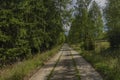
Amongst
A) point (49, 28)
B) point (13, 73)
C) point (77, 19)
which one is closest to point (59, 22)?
point (49, 28)

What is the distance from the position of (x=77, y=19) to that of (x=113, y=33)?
20889 mm

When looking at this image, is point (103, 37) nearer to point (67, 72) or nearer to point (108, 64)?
point (108, 64)

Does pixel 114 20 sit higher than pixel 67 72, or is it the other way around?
pixel 114 20

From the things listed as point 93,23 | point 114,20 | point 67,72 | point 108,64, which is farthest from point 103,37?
point 67,72

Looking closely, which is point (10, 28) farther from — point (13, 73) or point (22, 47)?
point (13, 73)

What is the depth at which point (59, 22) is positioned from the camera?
51.9 meters

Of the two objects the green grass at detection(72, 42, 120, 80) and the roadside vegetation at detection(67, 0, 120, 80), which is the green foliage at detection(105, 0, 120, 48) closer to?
the roadside vegetation at detection(67, 0, 120, 80)

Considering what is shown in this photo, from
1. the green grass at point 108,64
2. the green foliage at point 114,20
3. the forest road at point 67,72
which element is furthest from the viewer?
the green foliage at point 114,20

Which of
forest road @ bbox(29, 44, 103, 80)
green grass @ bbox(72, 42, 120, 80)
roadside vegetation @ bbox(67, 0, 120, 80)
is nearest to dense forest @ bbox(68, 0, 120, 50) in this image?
roadside vegetation @ bbox(67, 0, 120, 80)

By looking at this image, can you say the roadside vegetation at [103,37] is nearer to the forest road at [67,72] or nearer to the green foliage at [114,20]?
the green foliage at [114,20]

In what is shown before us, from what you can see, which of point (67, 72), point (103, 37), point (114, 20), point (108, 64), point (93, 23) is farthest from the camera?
point (93, 23)

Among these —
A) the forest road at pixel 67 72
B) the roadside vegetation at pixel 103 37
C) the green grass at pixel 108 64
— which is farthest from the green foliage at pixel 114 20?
the forest road at pixel 67 72

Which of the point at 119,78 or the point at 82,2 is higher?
the point at 82,2

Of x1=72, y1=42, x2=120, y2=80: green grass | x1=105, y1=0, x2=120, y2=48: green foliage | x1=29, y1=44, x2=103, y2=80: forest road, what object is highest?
x1=105, y1=0, x2=120, y2=48: green foliage
